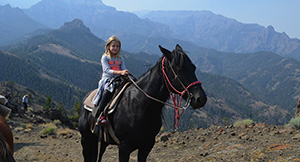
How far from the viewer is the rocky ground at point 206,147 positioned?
7566 mm

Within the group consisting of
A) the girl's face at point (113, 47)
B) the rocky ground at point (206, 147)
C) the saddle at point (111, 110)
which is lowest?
the rocky ground at point (206, 147)

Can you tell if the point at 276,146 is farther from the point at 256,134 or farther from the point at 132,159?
the point at 132,159

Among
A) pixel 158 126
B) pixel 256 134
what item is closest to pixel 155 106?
pixel 158 126

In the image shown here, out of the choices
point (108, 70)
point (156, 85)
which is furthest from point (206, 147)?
point (108, 70)

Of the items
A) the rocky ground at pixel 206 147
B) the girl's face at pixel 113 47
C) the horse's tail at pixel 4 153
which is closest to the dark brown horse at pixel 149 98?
the girl's face at pixel 113 47

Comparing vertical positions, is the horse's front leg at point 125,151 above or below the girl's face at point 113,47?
below

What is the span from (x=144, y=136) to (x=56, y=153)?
8.64 metres

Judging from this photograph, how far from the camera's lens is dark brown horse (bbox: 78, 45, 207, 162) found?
4031 mm

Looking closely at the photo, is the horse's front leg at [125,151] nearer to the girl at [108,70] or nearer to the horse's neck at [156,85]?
the girl at [108,70]

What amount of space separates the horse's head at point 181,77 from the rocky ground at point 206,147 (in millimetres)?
4601

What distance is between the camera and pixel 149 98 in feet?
14.6

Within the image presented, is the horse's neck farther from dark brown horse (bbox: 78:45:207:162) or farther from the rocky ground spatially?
the rocky ground

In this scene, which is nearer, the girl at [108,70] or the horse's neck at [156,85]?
the horse's neck at [156,85]

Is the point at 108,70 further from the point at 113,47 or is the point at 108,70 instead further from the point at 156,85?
the point at 156,85
